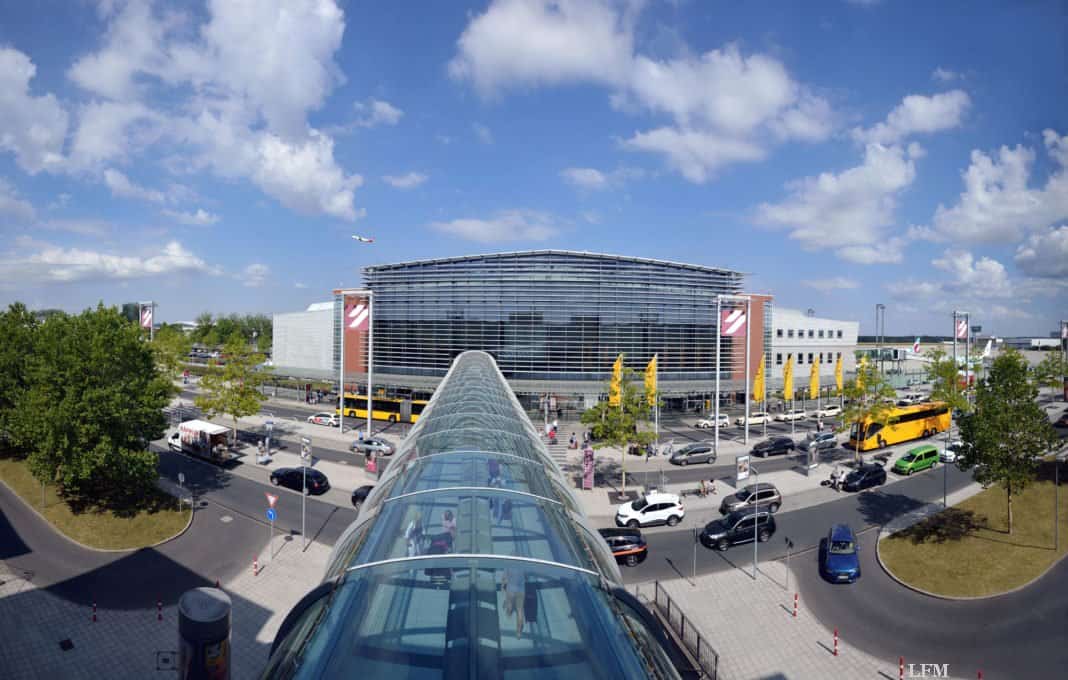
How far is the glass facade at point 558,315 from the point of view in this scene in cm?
4903

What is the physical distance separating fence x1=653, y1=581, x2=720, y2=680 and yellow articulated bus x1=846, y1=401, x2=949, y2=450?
23.6m

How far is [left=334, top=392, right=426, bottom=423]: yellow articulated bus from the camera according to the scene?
151ft

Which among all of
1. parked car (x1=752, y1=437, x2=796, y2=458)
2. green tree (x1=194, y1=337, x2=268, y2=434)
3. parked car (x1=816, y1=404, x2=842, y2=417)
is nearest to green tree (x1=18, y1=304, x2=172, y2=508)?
green tree (x1=194, y1=337, x2=268, y2=434)

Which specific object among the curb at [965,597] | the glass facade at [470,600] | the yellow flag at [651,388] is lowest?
the curb at [965,597]

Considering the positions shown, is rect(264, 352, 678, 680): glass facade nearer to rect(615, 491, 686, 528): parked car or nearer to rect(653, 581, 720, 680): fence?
rect(653, 581, 720, 680): fence

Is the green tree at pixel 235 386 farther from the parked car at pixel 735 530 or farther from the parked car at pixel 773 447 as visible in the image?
the parked car at pixel 773 447

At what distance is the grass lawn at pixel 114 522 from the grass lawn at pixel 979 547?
29311mm

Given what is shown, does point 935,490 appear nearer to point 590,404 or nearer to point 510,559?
point 590,404

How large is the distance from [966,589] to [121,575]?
29179 millimetres

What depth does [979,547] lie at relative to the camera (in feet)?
62.8

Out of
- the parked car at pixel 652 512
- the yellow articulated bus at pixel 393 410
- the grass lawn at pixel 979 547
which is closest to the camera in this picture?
the grass lawn at pixel 979 547

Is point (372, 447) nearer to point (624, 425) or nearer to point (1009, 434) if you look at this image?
point (624, 425)

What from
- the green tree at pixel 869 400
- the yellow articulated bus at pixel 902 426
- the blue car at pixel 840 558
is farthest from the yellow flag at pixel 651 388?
the blue car at pixel 840 558

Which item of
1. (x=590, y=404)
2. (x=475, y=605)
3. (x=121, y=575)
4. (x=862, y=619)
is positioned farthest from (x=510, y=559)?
(x=590, y=404)
